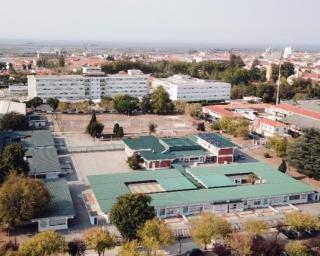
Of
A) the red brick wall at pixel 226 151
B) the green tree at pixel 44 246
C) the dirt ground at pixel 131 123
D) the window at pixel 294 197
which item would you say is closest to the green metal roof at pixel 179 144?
the red brick wall at pixel 226 151

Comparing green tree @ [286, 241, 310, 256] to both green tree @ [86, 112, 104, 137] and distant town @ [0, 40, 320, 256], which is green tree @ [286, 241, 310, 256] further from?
green tree @ [86, 112, 104, 137]

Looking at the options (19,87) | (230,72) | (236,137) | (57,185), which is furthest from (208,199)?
(230,72)

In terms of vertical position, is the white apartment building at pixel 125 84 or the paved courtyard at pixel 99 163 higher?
the white apartment building at pixel 125 84

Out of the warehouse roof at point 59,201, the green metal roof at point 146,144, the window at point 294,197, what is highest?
the green metal roof at point 146,144

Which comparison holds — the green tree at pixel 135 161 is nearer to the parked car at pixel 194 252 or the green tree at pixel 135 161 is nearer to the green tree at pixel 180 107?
the parked car at pixel 194 252

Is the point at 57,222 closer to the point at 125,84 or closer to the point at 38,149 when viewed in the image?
the point at 38,149

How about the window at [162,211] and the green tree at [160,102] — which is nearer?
the window at [162,211]
